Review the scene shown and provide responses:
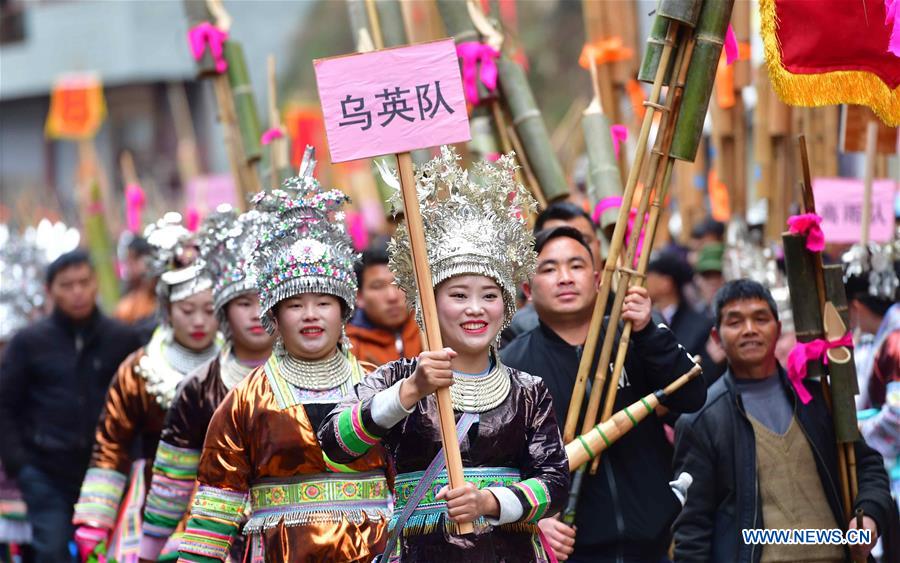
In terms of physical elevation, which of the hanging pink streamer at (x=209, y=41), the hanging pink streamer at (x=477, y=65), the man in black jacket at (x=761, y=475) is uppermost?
the hanging pink streamer at (x=209, y=41)

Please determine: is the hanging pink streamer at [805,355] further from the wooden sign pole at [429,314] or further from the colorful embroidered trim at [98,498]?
the colorful embroidered trim at [98,498]

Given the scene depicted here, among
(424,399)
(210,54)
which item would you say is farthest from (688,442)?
(210,54)

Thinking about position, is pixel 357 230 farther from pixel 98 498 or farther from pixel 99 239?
pixel 98 498

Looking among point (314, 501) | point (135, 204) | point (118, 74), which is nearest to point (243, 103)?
point (314, 501)

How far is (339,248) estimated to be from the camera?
18.3 ft

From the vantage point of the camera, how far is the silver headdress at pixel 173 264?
23.3ft

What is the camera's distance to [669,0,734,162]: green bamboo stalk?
17.8 feet

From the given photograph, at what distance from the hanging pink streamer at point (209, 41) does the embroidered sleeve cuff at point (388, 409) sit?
15.2ft

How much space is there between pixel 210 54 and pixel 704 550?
14.4 feet

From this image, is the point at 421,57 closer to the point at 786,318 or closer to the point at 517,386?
the point at 517,386

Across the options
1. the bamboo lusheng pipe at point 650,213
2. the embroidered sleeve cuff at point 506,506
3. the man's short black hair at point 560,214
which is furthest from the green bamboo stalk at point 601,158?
the embroidered sleeve cuff at point 506,506

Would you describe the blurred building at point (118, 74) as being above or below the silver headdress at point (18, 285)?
above

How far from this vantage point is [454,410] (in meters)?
4.50

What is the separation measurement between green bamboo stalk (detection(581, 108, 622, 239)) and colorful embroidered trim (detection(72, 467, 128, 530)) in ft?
8.29
